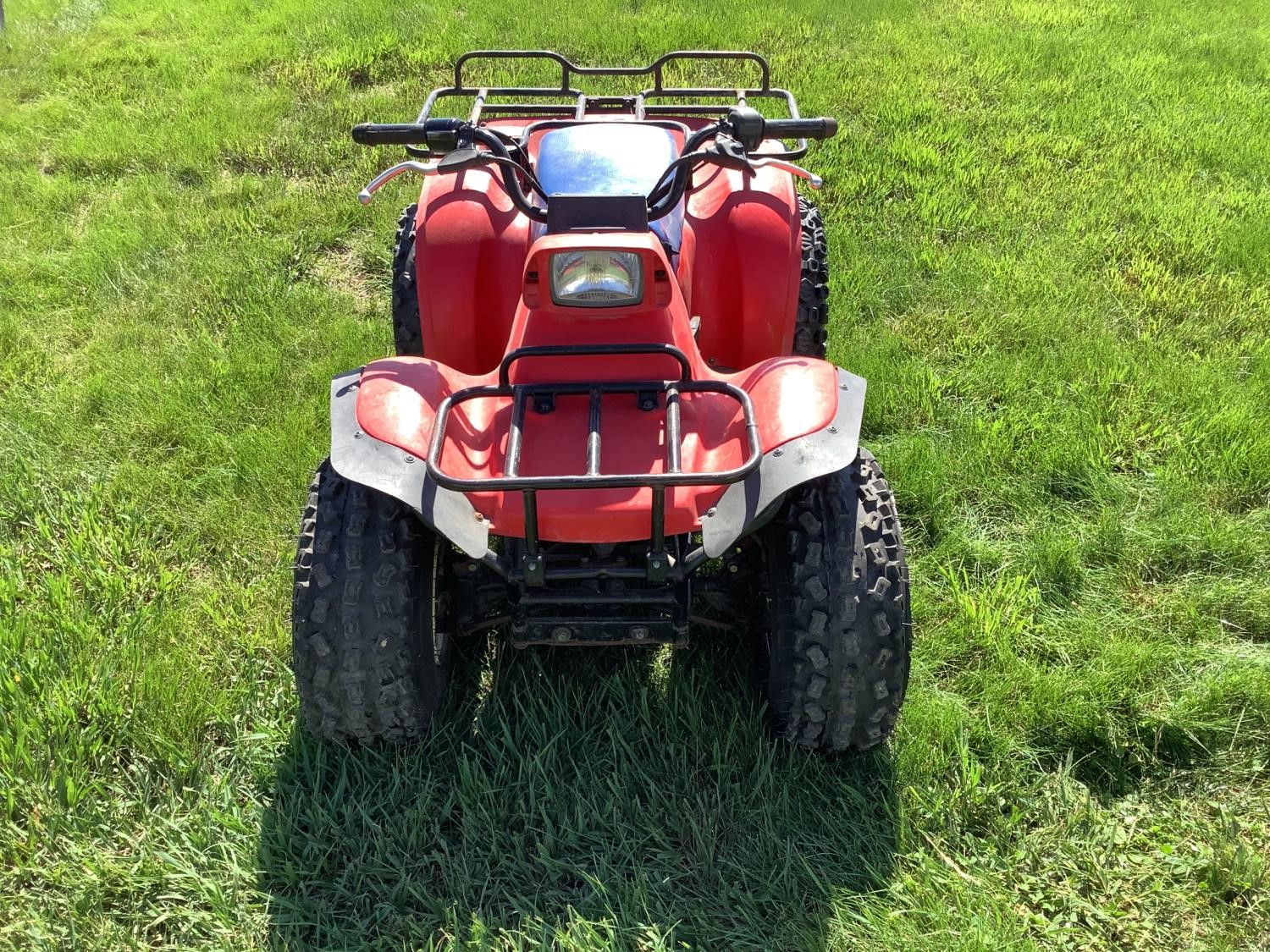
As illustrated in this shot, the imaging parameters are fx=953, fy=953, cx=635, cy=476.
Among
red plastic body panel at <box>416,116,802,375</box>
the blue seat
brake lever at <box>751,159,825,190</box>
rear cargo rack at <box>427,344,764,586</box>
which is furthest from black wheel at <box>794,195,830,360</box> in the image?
rear cargo rack at <box>427,344,764,586</box>

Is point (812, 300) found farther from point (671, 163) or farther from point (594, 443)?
point (594, 443)

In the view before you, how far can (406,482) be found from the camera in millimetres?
2002

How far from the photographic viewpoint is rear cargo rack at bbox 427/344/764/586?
6.03ft

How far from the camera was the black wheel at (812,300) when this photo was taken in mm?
3449

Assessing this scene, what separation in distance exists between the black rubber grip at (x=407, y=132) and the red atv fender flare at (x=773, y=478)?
4.04ft

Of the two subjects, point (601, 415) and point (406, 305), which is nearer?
point (601, 415)

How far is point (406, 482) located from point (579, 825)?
96 centimetres

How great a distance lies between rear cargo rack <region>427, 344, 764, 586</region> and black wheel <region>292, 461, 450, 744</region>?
265 mm

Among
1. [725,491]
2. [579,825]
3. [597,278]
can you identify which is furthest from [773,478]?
[579,825]

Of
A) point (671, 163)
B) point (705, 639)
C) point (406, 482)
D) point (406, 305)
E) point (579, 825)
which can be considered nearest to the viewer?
point (406, 482)

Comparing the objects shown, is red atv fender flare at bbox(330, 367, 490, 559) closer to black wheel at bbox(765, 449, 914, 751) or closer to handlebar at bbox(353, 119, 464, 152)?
black wheel at bbox(765, 449, 914, 751)

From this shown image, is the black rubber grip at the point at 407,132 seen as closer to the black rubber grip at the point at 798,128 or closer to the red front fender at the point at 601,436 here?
the red front fender at the point at 601,436

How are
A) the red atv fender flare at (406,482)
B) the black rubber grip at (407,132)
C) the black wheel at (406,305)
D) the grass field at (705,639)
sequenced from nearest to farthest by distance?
the red atv fender flare at (406,482), the grass field at (705,639), the black rubber grip at (407,132), the black wheel at (406,305)

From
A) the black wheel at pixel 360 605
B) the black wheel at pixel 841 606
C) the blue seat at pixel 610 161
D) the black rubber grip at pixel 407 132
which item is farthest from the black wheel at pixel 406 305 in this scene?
the black wheel at pixel 841 606
